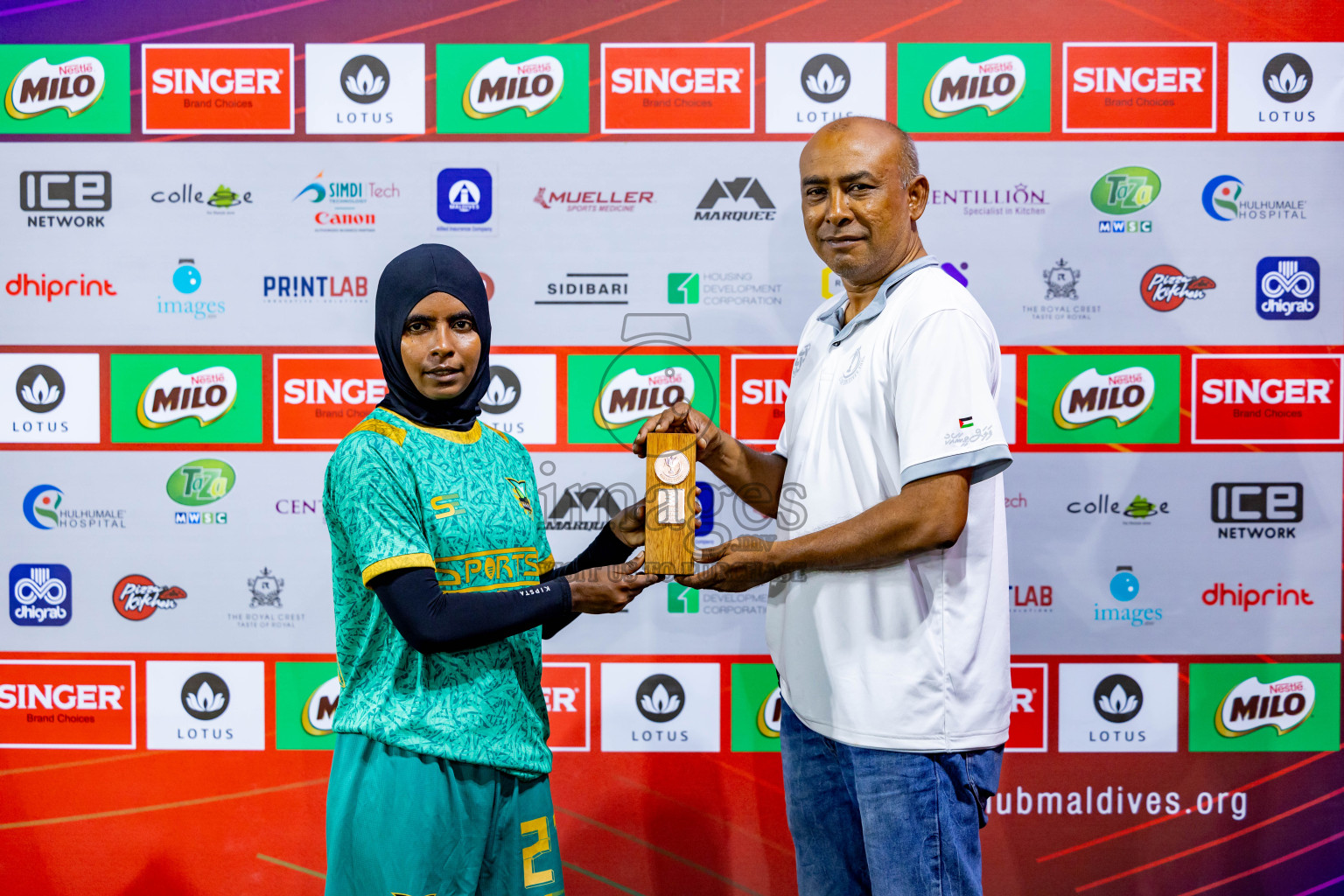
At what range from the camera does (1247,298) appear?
2.43 metres

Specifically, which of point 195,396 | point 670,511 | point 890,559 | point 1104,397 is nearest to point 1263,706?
point 1104,397

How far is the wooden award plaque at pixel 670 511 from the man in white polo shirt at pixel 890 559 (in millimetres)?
59

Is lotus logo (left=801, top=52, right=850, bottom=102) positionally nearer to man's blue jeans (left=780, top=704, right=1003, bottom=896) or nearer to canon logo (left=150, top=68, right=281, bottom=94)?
canon logo (left=150, top=68, right=281, bottom=94)

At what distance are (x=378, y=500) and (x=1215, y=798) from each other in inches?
104

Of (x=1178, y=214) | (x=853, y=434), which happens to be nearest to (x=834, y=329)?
(x=853, y=434)

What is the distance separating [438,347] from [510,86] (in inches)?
52.7

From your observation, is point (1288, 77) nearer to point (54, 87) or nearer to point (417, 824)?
point (417, 824)

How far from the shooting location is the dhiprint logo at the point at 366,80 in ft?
7.83

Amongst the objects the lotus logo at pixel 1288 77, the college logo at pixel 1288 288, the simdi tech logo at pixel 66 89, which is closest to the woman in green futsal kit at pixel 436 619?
the simdi tech logo at pixel 66 89

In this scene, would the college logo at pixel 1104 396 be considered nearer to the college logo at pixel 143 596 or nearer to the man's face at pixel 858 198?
the man's face at pixel 858 198

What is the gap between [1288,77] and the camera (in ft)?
7.88

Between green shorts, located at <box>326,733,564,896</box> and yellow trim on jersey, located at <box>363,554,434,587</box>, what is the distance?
12.0 inches

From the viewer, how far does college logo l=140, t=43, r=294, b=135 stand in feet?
7.88

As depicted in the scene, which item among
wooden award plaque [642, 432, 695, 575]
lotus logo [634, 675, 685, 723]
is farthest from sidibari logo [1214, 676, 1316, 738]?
wooden award plaque [642, 432, 695, 575]
